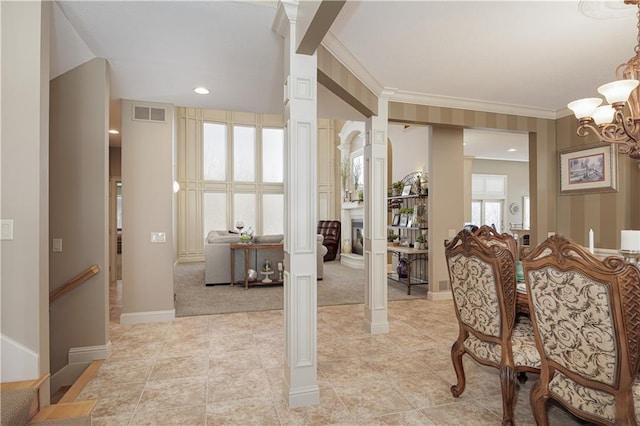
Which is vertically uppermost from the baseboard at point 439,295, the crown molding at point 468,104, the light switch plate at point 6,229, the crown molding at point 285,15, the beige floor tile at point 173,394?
the crown molding at point 468,104

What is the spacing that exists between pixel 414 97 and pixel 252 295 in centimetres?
370

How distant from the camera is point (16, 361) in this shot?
6.13 ft

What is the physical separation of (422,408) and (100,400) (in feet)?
7.19

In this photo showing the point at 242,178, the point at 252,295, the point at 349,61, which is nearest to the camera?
the point at 349,61

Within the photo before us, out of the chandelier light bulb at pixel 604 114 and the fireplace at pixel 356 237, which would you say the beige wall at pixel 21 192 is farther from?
the fireplace at pixel 356 237

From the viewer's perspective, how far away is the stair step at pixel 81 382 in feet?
7.73

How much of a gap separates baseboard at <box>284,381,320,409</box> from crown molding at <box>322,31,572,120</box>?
2620 mm

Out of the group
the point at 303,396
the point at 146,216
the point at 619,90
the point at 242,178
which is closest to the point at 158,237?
the point at 146,216

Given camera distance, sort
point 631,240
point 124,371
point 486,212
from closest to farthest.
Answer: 1. point 631,240
2. point 124,371
3. point 486,212

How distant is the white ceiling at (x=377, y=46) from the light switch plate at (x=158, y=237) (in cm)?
160

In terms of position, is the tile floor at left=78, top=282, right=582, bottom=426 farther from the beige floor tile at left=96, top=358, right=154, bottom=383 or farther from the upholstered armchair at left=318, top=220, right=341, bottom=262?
the upholstered armchair at left=318, top=220, right=341, bottom=262

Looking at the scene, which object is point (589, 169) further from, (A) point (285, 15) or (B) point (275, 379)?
(B) point (275, 379)

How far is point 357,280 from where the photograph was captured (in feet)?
21.7

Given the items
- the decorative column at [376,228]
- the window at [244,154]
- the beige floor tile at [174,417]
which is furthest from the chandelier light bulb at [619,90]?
the window at [244,154]
